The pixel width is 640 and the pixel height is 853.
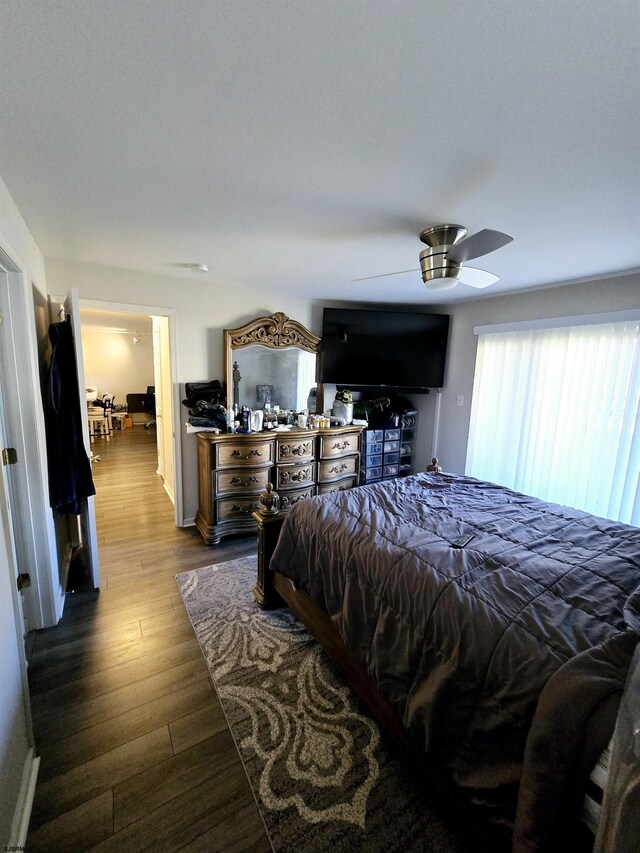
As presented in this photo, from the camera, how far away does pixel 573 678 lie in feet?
2.86

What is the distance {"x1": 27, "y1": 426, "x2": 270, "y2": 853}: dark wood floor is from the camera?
3.84 feet

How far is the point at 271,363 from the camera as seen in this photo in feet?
11.9

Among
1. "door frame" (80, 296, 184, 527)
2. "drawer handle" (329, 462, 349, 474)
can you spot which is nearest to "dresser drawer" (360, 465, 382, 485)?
"drawer handle" (329, 462, 349, 474)

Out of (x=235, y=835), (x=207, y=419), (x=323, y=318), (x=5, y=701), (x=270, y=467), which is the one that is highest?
(x=323, y=318)

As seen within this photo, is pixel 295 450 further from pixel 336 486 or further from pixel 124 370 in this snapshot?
pixel 124 370

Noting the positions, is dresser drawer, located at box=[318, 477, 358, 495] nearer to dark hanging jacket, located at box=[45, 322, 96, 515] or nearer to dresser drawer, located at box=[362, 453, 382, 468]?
dresser drawer, located at box=[362, 453, 382, 468]

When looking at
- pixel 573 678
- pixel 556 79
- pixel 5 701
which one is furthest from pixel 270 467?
pixel 556 79

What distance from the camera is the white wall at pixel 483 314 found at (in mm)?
2686

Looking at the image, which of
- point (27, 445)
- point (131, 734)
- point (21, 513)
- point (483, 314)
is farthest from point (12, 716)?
point (483, 314)

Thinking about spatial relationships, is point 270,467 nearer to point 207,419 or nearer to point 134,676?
point 207,419

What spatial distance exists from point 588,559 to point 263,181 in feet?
7.00

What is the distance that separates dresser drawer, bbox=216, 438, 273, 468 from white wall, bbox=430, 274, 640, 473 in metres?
2.19

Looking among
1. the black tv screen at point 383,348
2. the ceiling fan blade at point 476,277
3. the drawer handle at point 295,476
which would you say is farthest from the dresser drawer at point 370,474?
the ceiling fan blade at point 476,277

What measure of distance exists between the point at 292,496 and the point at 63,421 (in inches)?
77.2
